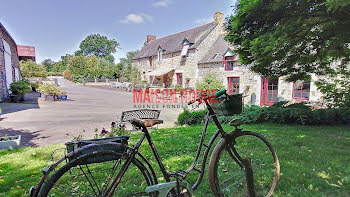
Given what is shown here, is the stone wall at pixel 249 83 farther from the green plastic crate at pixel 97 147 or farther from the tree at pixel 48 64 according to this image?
the tree at pixel 48 64

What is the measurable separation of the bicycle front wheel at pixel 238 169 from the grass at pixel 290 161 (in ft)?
0.61

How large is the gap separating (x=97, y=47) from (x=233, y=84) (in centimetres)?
7228

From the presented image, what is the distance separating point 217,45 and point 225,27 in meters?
15.4

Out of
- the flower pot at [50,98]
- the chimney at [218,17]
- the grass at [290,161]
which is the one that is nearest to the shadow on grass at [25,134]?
the grass at [290,161]

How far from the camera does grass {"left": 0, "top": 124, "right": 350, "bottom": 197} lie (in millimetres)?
2402

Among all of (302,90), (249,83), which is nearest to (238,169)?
(302,90)

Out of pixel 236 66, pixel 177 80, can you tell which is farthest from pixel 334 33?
pixel 177 80

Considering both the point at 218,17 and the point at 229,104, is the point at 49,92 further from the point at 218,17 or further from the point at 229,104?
the point at 218,17

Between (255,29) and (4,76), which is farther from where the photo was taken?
(4,76)

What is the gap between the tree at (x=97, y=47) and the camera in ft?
251

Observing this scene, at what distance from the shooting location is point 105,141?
1718mm

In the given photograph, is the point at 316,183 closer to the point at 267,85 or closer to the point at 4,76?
the point at 267,85

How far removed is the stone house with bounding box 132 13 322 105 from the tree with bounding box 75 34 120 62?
54414 mm

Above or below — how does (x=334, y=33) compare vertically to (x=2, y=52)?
below
